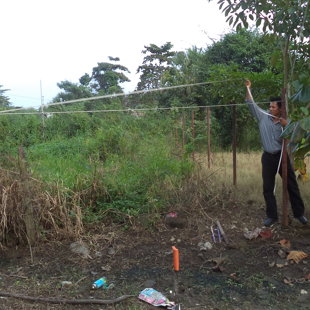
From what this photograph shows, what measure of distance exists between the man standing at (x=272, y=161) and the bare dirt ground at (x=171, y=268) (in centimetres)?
18

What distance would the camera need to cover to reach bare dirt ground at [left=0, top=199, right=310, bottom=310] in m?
3.08

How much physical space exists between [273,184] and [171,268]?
62.2 inches

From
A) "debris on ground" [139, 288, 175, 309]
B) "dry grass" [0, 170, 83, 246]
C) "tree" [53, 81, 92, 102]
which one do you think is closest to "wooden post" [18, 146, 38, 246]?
"dry grass" [0, 170, 83, 246]

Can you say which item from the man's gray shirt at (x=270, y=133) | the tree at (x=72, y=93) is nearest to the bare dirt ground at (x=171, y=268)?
the man's gray shirt at (x=270, y=133)

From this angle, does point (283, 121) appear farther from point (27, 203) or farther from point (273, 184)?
point (27, 203)

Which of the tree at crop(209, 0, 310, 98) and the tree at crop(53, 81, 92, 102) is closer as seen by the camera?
the tree at crop(209, 0, 310, 98)

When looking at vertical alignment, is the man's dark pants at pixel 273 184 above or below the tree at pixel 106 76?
below

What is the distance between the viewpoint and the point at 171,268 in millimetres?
3578

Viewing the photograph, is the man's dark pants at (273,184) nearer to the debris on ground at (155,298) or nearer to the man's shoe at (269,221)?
the man's shoe at (269,221)

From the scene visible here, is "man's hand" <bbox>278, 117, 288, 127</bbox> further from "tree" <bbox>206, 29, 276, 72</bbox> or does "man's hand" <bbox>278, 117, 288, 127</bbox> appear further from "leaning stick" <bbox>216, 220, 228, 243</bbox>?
"tree" <bbox>206, 29, 276, 72</bbox>

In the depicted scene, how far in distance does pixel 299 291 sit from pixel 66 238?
2.40 meters

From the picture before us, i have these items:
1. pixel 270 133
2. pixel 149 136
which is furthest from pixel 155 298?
pixel 149 136

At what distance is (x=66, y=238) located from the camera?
417 centimetres

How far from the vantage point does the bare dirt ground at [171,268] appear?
308 centimetres
